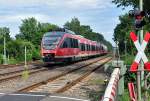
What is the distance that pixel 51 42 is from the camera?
38031 millimetres

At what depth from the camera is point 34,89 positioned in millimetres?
18484

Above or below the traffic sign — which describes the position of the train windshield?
above

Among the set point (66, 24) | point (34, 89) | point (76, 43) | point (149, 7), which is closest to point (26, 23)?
point (66, 24)

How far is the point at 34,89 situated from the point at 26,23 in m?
112

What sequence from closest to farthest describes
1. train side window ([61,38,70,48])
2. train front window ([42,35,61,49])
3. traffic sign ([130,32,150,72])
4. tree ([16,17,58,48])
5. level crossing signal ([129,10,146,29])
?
1. traffic sign ([130,32,150,72])
2. level crossing signal ([129,10,146,29])
3. train front window ([42,35,61,49])
4. train side window ([61,38,70,48])
5. tree ([16,17,58,48])

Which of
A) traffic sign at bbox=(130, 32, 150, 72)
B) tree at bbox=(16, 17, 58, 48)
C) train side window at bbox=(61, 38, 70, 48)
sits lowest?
traffic sign at bbox=(130, 32, 150, 72)

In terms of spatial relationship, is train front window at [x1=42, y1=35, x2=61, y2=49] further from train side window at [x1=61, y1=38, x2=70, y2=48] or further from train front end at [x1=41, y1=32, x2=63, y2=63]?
train side window at [x1=61, y1=38, x2=70, y2=48]

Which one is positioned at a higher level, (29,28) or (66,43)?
(29,28)

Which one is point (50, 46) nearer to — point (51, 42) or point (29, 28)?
point (51, 42)

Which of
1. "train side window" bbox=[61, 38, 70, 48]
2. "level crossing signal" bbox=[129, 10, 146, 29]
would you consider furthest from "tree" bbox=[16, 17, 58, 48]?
"level crossing signal" bbox=[129, 10, 146, 29]

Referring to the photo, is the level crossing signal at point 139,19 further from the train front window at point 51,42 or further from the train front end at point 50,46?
the train front window at point 51,42

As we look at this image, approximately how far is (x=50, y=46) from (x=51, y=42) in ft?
1.16

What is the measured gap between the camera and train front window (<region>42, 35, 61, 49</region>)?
3784 cm

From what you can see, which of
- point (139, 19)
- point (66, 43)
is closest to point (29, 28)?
point (66, 43)
